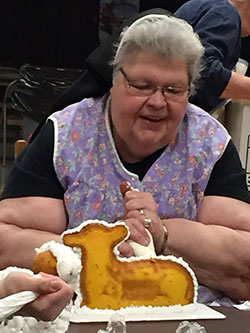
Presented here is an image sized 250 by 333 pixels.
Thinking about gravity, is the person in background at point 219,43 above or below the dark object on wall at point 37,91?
above

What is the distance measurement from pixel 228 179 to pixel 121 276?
1.46 ft

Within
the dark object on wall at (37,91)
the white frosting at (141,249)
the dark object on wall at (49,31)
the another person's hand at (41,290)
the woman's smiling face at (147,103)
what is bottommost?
the dark object on wall at (49,31)

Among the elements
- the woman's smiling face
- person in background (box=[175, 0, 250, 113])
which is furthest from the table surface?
person in background (box=[175, 0, 250, 113])

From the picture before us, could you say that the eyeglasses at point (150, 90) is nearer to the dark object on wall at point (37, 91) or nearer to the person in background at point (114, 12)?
the dark object on wall at point (37, 91)

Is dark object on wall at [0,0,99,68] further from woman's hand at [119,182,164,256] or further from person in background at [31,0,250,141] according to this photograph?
woman's hand at [119,182,164,256]

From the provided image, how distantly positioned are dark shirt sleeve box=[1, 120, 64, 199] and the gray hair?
0.22m

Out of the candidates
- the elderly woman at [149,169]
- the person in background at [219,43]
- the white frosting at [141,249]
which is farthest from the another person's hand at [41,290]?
the person in background at [219,43]

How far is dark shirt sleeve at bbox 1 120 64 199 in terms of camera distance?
140 centimetres

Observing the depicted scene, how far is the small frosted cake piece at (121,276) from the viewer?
3.44 feet

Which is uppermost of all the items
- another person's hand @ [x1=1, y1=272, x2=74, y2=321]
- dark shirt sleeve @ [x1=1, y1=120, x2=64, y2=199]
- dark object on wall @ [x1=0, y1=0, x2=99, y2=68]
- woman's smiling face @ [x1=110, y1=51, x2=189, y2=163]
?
another person's hand @ [x1=1, y1=272, x2=74, y2=321]

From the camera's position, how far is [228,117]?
3100 millimetres

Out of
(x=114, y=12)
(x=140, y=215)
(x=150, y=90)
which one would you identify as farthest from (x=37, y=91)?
(x=140, y=215)

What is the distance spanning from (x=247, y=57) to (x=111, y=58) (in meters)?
3.82

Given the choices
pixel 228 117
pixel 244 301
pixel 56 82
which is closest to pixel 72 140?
pixel 244 301
